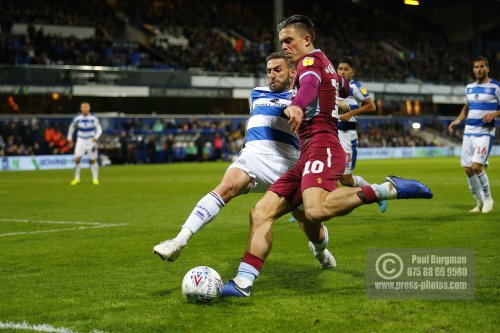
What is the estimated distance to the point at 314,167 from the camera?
237 inches

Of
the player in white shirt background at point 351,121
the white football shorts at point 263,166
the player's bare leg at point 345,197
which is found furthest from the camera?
the player in white shirt background at point 351,121

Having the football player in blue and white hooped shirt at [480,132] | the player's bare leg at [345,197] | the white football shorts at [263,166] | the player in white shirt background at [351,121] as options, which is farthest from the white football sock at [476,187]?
the player's bare leg at [345,197]

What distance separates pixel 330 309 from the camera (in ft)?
17.6

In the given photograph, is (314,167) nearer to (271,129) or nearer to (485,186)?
(271,129)

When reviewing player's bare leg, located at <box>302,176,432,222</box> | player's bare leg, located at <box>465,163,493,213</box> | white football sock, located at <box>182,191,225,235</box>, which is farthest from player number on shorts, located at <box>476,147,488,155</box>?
white football sock, located at <box>182,191,225,235</box>

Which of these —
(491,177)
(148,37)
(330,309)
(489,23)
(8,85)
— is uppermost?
(489,23)

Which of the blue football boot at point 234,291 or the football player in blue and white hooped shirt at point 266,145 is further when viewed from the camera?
the football player in blue and white hooped shirt at point 266,145

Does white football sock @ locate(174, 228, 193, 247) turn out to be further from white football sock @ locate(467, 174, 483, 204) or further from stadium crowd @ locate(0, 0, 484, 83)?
stadium crowd @ locate(0, 0, 484, 83)

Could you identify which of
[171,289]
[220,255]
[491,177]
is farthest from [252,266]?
[491,177]

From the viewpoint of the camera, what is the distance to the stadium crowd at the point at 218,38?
1594 inches

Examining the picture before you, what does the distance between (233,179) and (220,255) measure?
1.71 m

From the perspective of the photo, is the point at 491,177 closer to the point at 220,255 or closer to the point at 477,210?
the point at 477,210

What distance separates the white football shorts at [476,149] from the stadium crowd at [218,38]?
29.2 m

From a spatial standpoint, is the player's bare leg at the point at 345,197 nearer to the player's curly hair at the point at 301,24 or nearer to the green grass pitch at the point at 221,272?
the green grass pitch at the point at 221,272
